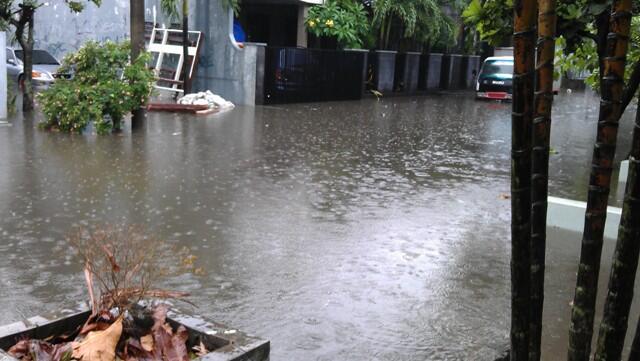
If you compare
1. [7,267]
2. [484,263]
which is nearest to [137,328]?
[7,267]

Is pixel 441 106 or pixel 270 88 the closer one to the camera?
pixel 270 88

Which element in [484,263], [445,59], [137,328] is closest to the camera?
[137,328]

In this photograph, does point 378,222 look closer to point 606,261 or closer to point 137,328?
point 606,261

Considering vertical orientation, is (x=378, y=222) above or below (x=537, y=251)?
below

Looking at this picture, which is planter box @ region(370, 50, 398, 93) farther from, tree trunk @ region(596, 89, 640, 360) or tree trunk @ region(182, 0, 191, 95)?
tree trunk @ region(596, 89, 640, 360)

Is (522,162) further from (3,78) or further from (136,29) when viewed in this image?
(3,78)

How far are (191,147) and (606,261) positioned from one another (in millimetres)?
7787

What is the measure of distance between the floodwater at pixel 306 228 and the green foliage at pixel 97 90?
1.27ft

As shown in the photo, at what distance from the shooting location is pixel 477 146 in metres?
14.9

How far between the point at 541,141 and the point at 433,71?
32.4 meters

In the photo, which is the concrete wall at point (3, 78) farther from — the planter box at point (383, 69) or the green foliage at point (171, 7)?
the planter box at point (383, 69)

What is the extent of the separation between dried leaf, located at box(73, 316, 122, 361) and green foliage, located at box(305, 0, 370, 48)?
22.3 meters

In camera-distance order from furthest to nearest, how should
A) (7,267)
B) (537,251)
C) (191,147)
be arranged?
(191,147), (7,267), (537,251)

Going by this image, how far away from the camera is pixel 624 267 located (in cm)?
231
